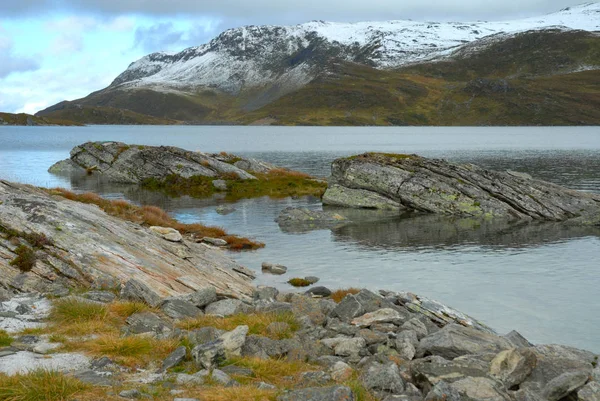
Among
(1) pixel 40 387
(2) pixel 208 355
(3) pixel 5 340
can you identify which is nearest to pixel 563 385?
(2) pixel 208 355

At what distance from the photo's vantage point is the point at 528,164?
108m

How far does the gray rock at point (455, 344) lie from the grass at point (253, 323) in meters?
3.85

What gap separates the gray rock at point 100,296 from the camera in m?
18.6

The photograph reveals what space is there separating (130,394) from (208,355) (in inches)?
93.5

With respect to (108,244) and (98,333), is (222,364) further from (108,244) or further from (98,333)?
(108,244)

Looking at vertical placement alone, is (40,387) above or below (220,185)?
above

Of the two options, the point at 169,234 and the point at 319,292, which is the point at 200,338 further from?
the point at 169,234

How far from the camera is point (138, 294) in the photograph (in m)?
19.1

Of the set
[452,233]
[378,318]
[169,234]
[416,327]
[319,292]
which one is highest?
[169,234]

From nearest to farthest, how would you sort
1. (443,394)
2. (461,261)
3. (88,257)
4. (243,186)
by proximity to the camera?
1. (443,394)
2. (88,257)
3. (461,261)
4. (243,186)

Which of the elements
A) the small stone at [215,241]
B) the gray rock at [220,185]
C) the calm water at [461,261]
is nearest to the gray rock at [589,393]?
the calm water at [461,261]

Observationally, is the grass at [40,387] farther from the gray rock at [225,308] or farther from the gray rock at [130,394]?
the gray rock at [225,308]

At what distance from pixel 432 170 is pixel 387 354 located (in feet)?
149

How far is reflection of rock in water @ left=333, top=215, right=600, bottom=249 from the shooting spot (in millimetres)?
41125
